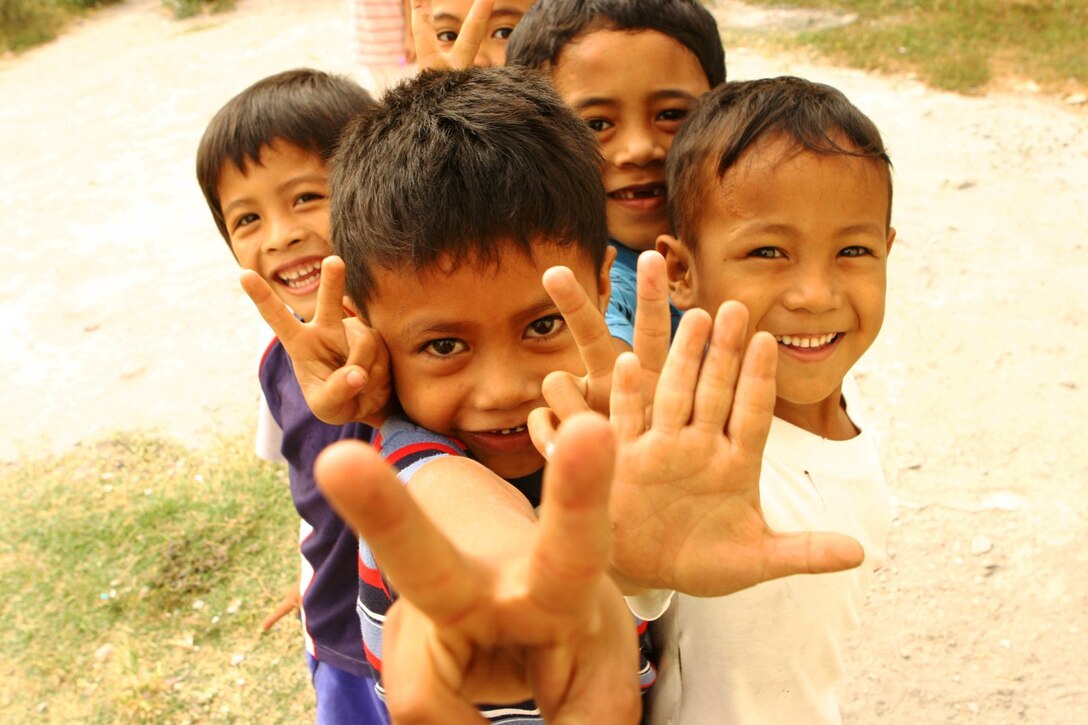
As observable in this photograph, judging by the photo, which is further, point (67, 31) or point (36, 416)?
point (67, 31)

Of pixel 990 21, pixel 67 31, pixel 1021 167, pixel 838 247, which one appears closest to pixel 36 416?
pixel 838 247

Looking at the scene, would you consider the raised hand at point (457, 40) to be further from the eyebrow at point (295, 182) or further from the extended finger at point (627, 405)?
the extended finger at point (627, 405)

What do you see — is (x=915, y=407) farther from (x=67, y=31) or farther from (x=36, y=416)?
(x=67, y=31)

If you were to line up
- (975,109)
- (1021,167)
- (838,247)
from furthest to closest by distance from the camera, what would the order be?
1. (975,109)
2. (1021,167)
3. (838,247)

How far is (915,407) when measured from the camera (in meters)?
3.44

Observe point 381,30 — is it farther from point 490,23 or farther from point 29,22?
point 29,22

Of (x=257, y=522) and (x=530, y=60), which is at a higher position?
(x=530, y=60)

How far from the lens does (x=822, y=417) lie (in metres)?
1.55

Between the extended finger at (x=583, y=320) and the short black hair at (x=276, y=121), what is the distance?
99cm

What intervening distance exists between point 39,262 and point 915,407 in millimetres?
4701

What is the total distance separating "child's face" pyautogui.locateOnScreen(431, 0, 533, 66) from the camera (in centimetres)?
238

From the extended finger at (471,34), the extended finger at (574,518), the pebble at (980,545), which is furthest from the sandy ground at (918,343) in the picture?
the extended finger at (574,518)

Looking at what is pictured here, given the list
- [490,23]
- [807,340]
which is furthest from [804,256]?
[490,23]

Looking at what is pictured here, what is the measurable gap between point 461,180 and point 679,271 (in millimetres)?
547
